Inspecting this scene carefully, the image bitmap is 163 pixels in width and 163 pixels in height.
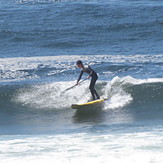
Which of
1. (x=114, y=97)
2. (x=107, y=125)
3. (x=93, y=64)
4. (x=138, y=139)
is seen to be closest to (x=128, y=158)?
(x=138, y=139)

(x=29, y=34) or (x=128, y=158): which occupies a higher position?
(x=29, y=34)

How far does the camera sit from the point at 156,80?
18609 millimetres

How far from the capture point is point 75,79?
65.1ft

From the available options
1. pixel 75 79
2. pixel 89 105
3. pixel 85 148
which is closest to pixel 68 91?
pixel 89 105

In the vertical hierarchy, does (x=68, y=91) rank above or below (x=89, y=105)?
above

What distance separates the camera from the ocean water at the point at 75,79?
35.1ft

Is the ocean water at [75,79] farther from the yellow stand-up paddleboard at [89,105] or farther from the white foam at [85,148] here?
the yellow stand-up paddleboard at [89,105]

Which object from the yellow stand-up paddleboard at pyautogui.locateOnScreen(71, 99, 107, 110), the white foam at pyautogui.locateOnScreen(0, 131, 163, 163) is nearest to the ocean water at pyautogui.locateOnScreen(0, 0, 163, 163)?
the white foam at pyautogui.locateOnScreen(0, 131, 163, 163)

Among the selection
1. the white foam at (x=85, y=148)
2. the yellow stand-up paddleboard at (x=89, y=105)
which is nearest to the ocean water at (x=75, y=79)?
the white foam at (x=85, y=148)

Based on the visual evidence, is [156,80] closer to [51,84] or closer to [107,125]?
[51,84]

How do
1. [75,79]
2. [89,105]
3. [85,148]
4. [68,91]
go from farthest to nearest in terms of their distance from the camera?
[75,79], [68,91], [89,105], [85,148]

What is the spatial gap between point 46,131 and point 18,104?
390cm

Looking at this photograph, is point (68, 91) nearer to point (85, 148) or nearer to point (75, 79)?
point (75, 79)

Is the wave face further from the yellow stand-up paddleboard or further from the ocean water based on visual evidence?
the yellow stand-up paddleboard
